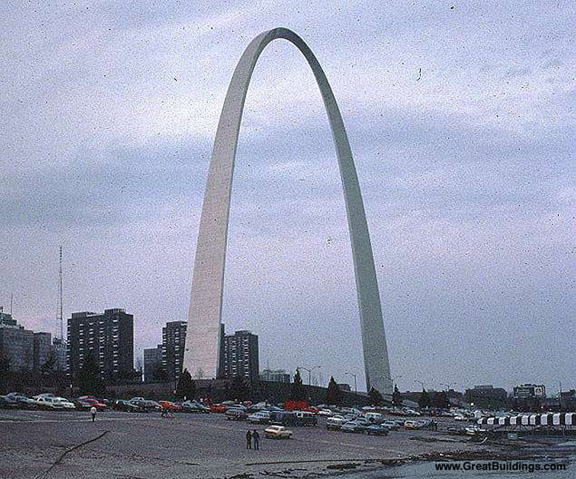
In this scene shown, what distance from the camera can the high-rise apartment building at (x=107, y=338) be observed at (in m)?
178

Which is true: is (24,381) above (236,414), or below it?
A: above

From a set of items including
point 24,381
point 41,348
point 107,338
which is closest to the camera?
point 24,381

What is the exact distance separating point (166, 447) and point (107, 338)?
5889 inches

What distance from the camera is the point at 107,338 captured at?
17938cm

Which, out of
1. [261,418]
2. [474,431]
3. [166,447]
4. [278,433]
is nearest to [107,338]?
[474,431]

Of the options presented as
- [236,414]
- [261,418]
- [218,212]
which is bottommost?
[236,414]

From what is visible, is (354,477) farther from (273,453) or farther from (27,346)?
(27,346)

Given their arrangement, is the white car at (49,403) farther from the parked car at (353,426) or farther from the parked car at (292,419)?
the parked car at (353,426)

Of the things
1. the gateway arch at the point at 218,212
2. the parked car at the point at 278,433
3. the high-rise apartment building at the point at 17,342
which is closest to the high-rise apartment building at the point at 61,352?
the high-rise apartment building at the point at 17,342

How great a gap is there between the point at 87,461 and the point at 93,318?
158 m

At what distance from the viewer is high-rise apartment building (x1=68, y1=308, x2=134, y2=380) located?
177750 millimetres

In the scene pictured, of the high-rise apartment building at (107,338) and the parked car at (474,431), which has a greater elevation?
the high-rise apartment building at (107,338)

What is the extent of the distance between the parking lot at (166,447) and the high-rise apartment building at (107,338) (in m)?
131

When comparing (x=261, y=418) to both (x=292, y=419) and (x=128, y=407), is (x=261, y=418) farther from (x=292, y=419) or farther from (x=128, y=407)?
(x=128, y=407)
